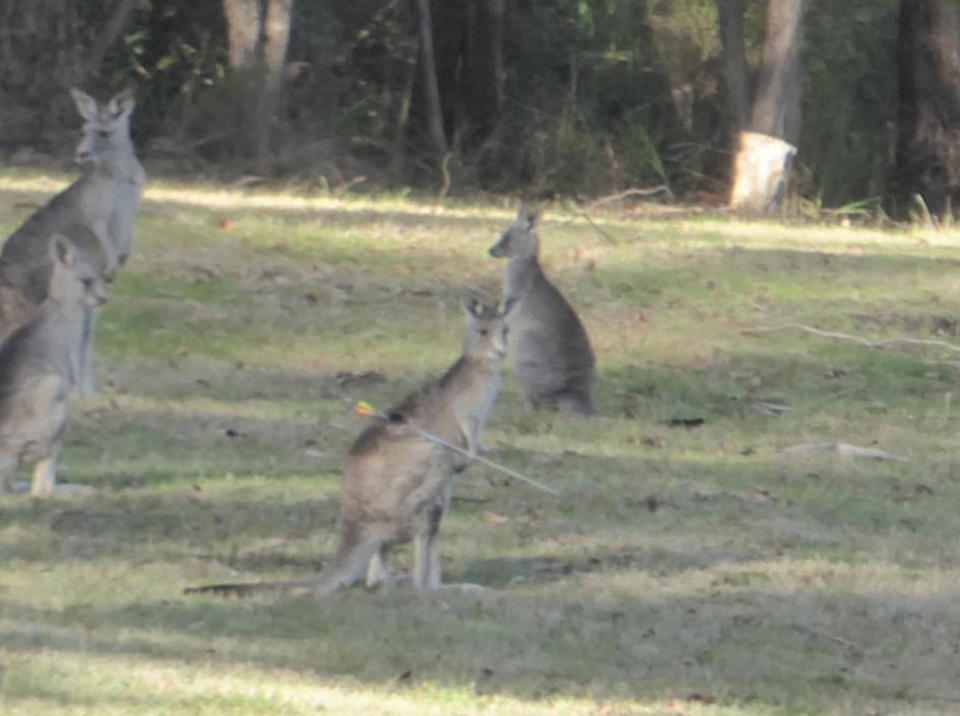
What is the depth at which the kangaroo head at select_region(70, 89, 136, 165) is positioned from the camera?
41.0ft

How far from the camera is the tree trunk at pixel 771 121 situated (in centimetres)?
2092

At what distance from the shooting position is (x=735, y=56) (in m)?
23.5

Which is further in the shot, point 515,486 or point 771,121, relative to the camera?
point 771,121

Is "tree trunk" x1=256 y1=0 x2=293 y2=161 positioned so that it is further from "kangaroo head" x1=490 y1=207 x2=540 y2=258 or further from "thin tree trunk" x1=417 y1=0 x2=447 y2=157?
"kangaroo head" x1=490 y1=207 x2=540 y2=258

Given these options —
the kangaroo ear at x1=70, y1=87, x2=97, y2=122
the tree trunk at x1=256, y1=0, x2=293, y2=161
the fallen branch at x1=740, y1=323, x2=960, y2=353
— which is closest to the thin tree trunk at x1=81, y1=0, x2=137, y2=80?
the tree trunk at x1=256, y1=0, x2=293, y2=161

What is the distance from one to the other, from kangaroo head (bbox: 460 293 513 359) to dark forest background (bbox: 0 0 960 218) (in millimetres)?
13263

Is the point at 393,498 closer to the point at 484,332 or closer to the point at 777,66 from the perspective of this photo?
the point at 484,332

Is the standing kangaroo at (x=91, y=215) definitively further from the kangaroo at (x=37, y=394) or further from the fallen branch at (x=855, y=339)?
the fallen branch at (x=855, y=339)

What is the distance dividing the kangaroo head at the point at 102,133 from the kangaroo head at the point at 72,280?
2368mm

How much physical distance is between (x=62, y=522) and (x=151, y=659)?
218 cm

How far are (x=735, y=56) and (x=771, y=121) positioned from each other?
2.52 meters

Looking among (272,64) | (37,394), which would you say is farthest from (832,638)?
(272,64)

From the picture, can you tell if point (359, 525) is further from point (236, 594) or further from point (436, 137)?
point (436, 137)

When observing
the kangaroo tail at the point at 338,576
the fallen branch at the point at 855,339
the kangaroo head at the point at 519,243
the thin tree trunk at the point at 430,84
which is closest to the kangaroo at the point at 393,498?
the kangaroo tail at the point at 338,576
